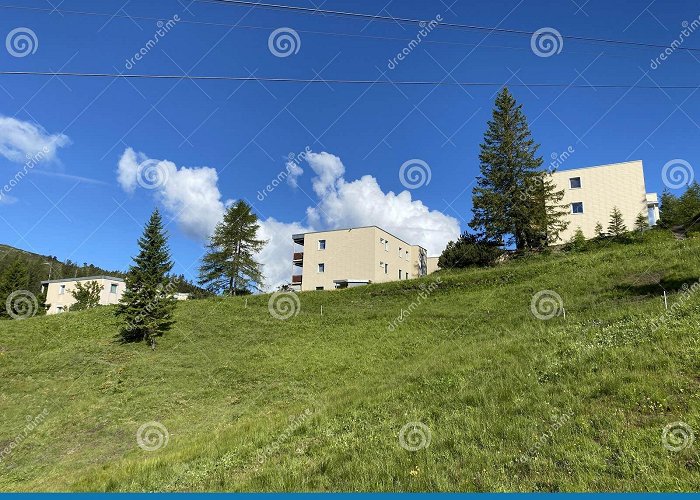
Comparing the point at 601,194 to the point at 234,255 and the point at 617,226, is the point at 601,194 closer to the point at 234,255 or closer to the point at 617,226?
the point at 617,226

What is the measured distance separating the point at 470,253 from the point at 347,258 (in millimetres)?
16520

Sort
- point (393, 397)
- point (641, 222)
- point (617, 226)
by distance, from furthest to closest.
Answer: point (641, 222) → point (617, 226) → point (393, 397)

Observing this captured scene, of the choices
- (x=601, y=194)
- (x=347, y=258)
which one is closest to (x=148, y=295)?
(x=347, y=258)

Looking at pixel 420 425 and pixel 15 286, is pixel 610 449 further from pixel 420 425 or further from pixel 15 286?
pixel 15 286

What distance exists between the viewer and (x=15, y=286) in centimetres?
5312

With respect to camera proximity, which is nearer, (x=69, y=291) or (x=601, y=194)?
(x=601, y=194)

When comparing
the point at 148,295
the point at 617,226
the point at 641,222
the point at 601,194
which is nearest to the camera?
the point at 148,295

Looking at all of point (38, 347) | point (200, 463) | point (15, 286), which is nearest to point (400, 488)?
point (200, 463)

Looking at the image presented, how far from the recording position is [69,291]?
5906 centimetres

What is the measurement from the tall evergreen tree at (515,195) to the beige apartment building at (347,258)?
13396 mm

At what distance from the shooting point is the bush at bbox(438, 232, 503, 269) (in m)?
40.9

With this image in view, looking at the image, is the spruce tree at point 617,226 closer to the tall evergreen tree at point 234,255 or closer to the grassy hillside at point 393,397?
the grassy hillside at point 393,397

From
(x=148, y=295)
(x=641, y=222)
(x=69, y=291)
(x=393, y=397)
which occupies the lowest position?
(x=393, y=397)

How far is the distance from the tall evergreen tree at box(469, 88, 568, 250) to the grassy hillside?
13.5 metres
